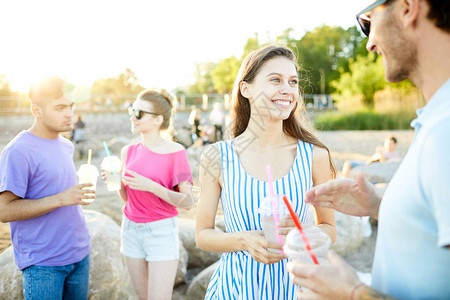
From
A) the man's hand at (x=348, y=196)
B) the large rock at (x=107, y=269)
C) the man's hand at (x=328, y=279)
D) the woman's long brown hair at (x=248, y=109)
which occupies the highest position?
the woman's long brown hair at (x=248, y=109)

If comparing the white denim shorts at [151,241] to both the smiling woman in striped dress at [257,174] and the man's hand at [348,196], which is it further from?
the man's hand at [348,196]

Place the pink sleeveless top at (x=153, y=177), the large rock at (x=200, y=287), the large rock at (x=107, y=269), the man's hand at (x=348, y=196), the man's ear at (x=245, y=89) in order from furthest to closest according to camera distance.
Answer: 1. the large rock at (x=200, y=287)
2. the large rock at (x=107, y=269)
3. the pink sleeveless top at (x=153, y=177)
4. the man's ear at (x=245, y=89)
5. the man's hand at (x=348, y=196)

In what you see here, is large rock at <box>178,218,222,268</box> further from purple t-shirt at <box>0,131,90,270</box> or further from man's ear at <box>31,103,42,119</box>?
man's ear at <box>31,103,42,119</box>

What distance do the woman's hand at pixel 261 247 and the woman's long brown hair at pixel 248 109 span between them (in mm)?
776

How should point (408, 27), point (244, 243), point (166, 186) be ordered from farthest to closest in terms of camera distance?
1. point (166, 186)
2. point (244, 243)
3. point (408, 27)

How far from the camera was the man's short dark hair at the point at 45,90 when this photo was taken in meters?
2.47

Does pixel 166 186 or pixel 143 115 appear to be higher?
pixel 143 115

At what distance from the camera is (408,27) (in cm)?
107

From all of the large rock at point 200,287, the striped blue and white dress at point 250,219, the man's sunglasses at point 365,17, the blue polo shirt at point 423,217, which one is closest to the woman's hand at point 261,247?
the striped blue and white dress at point 250,219

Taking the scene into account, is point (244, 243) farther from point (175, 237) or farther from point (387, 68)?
point (175, 237)

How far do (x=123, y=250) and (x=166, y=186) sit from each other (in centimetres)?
65

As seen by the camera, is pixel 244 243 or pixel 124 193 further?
pixel 124 193

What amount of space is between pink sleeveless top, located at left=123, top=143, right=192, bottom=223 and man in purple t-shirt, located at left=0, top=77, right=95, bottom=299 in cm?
46

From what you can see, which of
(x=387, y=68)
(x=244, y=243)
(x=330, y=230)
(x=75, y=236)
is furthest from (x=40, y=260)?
(x=387, y=68)
